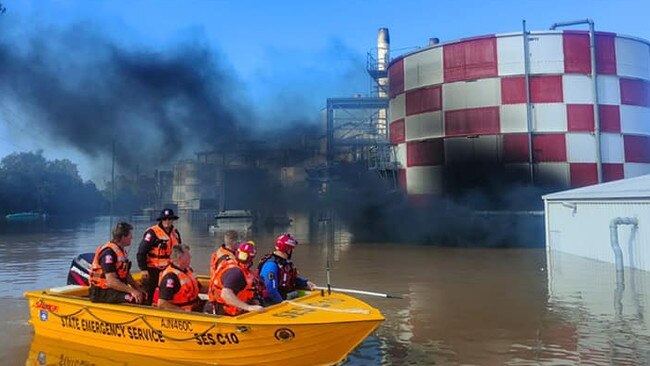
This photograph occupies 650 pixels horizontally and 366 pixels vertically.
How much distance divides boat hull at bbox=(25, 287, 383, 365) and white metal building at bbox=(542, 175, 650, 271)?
11.8 m

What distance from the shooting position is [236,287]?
6863 millimetres

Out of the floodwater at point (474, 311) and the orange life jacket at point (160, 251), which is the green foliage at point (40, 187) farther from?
the orange life jacket at point (160, 251)

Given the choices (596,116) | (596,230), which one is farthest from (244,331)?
(596,116)

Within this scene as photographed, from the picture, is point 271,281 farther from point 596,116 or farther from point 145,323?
point 596,116

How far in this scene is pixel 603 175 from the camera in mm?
28000

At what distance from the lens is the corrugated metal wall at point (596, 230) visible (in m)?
15.3

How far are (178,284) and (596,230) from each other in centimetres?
1619

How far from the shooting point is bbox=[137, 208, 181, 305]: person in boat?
862cm

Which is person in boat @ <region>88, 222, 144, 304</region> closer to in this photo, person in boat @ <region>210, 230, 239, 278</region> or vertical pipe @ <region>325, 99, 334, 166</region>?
person in boat @ <region>210, 230, 239, 278</region>

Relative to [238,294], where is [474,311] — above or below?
below

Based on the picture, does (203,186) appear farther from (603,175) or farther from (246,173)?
(603,175)

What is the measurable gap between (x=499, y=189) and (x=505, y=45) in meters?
8.16

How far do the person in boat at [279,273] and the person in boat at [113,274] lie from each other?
1977 millimetres

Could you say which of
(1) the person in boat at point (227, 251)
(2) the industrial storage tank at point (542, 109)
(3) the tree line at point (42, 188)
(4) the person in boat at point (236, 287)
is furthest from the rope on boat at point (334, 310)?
(3) the tree line at point (42, 188)
